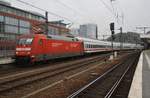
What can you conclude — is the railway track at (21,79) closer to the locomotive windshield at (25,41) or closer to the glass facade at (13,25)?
the locomotive windshield at (25,41)

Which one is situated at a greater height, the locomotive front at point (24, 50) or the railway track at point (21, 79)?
the locomotive front at point (24, 50)

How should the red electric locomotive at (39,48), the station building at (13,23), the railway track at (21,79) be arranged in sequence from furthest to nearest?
the station building at (13,23)
the red electric locomotive at (39,48)
the railway track at (21,79)

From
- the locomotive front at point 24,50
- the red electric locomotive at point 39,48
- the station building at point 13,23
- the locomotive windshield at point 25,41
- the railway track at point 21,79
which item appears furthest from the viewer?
the station building at point 13,23

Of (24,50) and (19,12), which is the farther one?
(19,12)

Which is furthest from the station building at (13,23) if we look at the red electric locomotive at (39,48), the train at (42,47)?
the red electric locomotive at (39,48)

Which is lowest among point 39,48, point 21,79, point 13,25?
point 21,79

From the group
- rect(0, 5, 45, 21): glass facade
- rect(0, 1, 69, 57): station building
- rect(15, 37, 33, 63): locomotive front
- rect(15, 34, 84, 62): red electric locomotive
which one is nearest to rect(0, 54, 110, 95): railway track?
rect(15, 37, 33, 63): locomotive front

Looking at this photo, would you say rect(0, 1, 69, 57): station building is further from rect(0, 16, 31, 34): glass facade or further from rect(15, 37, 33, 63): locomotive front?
rect(15, 37, 33, 63): locomotive front

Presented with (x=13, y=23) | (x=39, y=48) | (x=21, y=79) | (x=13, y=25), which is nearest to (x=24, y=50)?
(x=39, y=48)

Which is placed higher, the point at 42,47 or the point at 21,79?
the point at 42,47

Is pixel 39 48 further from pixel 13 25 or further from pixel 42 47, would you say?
pixel 13 25

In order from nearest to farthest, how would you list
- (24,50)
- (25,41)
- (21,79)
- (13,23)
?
(21,79), (24,50), (25,41), (13,23)

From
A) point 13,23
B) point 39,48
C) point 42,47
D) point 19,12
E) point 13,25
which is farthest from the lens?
point 19,12

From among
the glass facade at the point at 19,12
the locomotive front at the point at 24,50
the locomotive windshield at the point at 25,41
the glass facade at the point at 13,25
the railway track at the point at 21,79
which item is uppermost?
the glass facade at the point at 19,12
